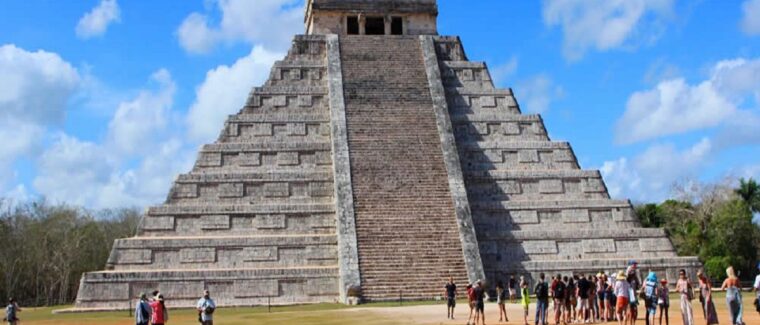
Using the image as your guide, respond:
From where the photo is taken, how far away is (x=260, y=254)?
24.0 m

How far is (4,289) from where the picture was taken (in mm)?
41219

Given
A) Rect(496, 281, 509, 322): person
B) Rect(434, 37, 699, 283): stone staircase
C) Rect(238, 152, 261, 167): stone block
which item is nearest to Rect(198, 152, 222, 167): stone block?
Rect(238, 152, 261, 167): stone block

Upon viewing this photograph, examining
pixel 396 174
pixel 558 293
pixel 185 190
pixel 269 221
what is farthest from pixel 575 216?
pixel 185 190

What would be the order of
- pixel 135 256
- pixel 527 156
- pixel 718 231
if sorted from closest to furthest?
pixel 135 256
pixel 527 156
pixel 718 231

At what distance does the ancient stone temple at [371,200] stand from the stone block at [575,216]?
5 centimetres

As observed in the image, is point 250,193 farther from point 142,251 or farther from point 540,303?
point 540,303

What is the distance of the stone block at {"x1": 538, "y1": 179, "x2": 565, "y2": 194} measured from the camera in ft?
88.3

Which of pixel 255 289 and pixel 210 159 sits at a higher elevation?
pixel 210 159

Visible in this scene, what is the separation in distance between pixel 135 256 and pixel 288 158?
6102 mm

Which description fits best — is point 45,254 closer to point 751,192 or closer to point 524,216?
point 524,216

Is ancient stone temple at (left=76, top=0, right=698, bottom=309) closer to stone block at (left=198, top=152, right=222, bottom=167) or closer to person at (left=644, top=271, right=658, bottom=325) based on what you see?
stone block at (left=198, top=152, right=222, bottom=167)

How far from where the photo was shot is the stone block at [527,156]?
2792 cm

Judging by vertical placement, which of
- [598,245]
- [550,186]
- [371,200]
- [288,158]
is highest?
[288,158]

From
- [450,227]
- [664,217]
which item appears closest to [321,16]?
[450,227]
